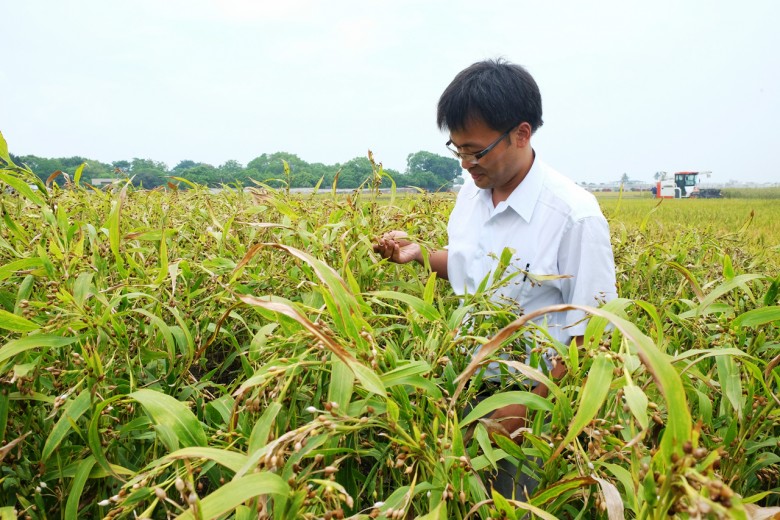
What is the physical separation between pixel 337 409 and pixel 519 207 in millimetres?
1390

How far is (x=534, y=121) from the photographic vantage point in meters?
→ 1.88

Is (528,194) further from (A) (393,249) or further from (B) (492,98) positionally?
(A) (393,249)

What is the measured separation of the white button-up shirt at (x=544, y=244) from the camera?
1613mm

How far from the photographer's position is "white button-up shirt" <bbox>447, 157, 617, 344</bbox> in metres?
1.61

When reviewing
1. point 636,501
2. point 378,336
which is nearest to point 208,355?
point 378,336

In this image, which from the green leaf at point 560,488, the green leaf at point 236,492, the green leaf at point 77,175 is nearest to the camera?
the green leaf at point 236,492

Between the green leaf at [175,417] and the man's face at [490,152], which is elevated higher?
the man's face at [490,152]

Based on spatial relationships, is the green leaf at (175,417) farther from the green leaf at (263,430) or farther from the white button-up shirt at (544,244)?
the white button-up shirt at (544,244)

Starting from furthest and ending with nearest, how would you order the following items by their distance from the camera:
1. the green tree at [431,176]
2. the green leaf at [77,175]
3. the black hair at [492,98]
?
the green tree at [431,176], the black hair at [492,98], the green leaf at [77,175]

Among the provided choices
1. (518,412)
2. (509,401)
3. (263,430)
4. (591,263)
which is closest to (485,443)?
(509,401)

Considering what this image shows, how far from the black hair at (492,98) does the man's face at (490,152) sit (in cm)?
3

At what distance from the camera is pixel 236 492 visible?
1.65 feet

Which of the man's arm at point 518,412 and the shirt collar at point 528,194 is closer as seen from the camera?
the man's arm at point 518,412

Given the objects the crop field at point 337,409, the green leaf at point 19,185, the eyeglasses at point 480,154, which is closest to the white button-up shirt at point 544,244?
the eyeglasses at point 480,154
